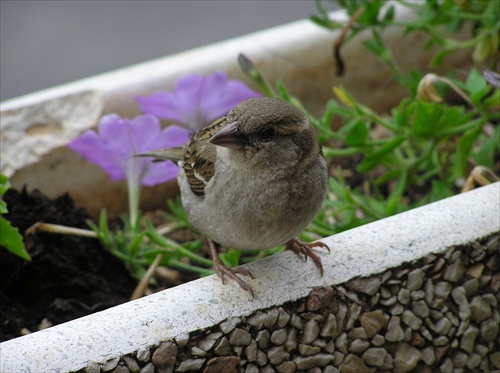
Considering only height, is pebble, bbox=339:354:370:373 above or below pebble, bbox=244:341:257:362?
below

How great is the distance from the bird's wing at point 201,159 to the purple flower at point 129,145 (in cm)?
30

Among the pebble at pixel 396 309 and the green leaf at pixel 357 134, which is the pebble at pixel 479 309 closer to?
the pebble at pixel 396 309

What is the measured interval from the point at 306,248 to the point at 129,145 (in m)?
0.71

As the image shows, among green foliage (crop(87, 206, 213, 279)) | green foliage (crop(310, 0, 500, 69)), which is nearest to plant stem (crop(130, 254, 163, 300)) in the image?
green foliage (crop(87, 206, 213, 279))

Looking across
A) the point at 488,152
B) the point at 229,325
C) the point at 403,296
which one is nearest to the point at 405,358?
the point at 403,296

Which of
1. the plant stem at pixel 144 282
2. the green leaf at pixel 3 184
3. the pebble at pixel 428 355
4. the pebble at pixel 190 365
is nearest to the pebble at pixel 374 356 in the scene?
the pebble at pixel 428 355

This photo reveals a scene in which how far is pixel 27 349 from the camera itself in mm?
A: 1540

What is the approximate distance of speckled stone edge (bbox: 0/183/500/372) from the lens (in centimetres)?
157

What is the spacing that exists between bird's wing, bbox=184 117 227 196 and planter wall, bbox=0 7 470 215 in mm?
706

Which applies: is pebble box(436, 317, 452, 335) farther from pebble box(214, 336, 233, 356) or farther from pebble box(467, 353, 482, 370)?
pebble box(214, 336, 233, 356)

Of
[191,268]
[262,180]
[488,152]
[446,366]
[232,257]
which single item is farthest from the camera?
[488,152]

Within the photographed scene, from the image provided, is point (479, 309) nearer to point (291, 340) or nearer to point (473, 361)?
point (473, 361)

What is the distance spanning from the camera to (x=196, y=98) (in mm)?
2416

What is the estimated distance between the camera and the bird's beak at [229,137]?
169cm
